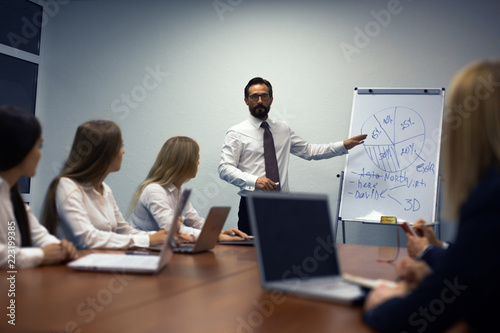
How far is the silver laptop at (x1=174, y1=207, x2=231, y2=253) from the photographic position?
1.81 metres

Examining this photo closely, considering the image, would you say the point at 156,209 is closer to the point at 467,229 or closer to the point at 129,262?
the point at 129,262

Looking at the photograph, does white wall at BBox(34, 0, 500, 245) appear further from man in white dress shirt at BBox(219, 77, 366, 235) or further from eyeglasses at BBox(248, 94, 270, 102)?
eyeglasses at BBox(248, 94, 270, 102)

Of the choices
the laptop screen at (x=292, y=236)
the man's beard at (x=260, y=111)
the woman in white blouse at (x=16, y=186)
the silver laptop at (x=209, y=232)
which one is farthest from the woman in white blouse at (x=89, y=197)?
the man's beard at (x=260, y=111)

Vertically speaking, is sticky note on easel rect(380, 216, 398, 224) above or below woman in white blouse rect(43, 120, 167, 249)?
below

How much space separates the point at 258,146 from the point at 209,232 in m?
2.01

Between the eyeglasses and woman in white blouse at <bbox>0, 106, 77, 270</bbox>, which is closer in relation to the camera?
woman in white blouse at <bbox>0, 106, 77, 270</bbox>

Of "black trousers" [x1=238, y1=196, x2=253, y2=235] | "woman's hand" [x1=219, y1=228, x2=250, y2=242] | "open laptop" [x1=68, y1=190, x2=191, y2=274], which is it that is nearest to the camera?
"open laptop" [x1=68, y1=190, x2=191, y2=274]

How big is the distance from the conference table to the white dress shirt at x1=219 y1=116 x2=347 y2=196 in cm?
235

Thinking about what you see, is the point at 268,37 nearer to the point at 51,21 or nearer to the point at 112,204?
the point at 51,21

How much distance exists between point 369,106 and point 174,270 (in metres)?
2.83

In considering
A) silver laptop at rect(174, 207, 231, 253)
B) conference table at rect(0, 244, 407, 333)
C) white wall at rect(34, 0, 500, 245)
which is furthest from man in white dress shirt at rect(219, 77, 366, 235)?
conference table at rect(0, 244, 407, 333)

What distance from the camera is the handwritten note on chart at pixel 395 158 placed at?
355cm

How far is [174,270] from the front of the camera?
143cm

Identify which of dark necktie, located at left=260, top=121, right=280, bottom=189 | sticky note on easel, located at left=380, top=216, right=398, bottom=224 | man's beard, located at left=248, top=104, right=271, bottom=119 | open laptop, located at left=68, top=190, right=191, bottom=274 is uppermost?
man's beard, located at left=248, top=104, right=271, bottom=119
